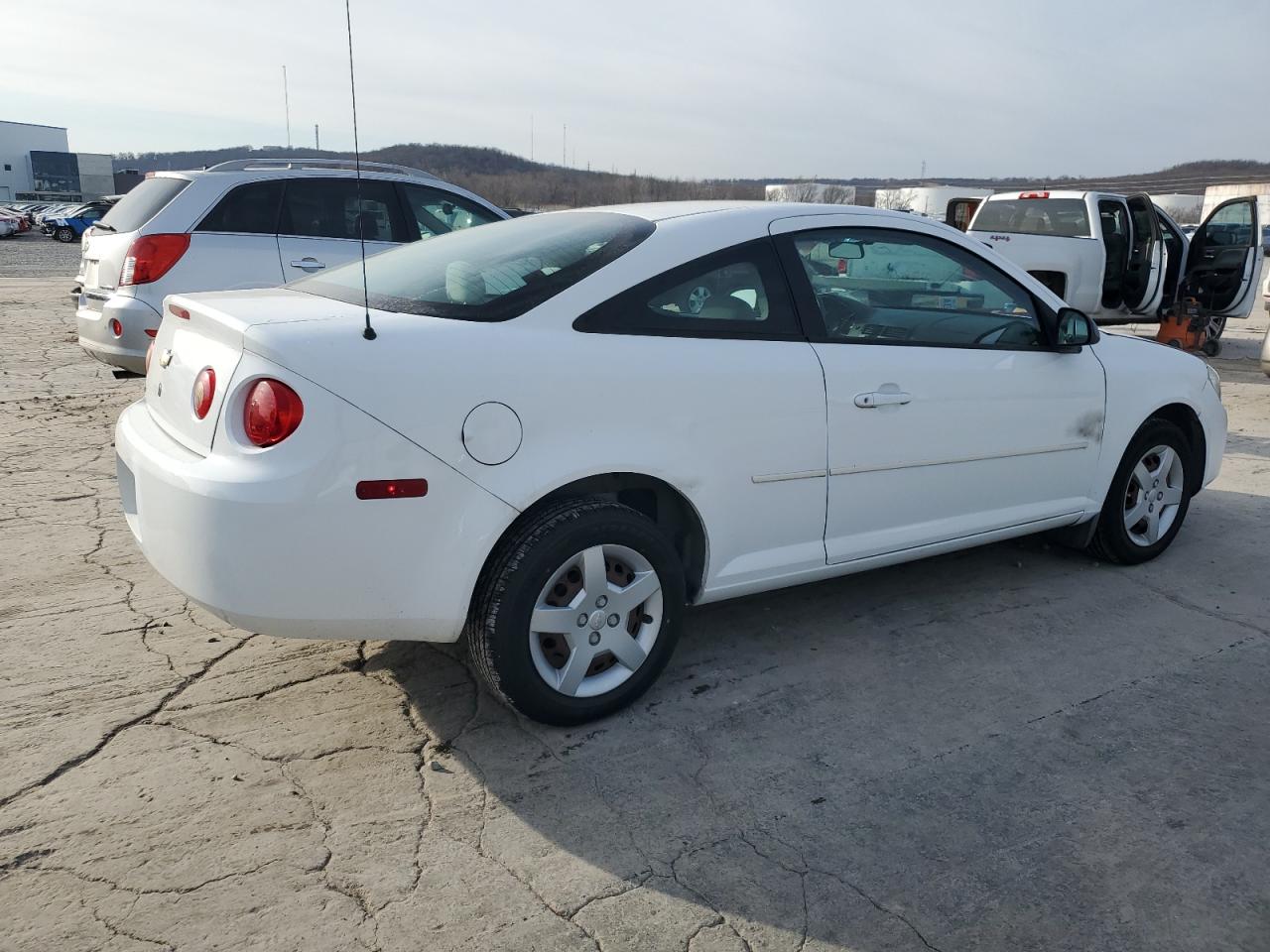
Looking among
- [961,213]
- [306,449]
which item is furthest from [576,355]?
[961,213]

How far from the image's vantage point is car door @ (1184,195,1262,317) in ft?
39.2

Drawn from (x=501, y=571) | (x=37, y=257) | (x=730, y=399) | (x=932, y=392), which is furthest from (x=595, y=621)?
(x=37, y=257)

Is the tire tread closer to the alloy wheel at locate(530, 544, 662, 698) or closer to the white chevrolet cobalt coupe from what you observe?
the white chevrolet cobalt coupe

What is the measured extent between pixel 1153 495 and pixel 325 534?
153 inches

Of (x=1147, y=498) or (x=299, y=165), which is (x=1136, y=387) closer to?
(x=1147, y=498)

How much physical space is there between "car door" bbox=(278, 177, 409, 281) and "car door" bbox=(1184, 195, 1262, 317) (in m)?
9.92

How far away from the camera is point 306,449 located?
2570mm

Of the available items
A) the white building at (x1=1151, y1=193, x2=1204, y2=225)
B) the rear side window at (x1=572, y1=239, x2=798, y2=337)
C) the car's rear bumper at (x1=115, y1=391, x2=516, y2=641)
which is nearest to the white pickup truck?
the rear side window at (x1=572, y1=239, x2=798, y2=337)

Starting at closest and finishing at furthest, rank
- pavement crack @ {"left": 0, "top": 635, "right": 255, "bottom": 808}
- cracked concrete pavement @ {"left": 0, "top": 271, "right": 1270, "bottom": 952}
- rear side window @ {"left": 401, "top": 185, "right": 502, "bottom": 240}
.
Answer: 1. cracked concrete pavement @ {"left": 0, "top": 271, "right": 1270, "bottom": 952}
2. pavement crack @ {"left": 0, "top": 635, "right": 255, "bottom": 808}
3. rear side window @ {"left": 401, "top": 185, "right": 502, "bottom": 240}

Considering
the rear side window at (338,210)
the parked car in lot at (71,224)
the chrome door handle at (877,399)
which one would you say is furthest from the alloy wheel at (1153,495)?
the parked car in lot at (71,224)

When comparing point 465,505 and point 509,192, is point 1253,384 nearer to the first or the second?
point 465,505

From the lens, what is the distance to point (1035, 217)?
1192 centimetres

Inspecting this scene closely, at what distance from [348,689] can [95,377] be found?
6981 mm

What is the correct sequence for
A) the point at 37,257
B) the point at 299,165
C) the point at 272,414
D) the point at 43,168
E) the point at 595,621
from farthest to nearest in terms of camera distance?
the point at 43,168
the point at 37,257
the point at 299,165
the point at 595,621
the point at 272,414
